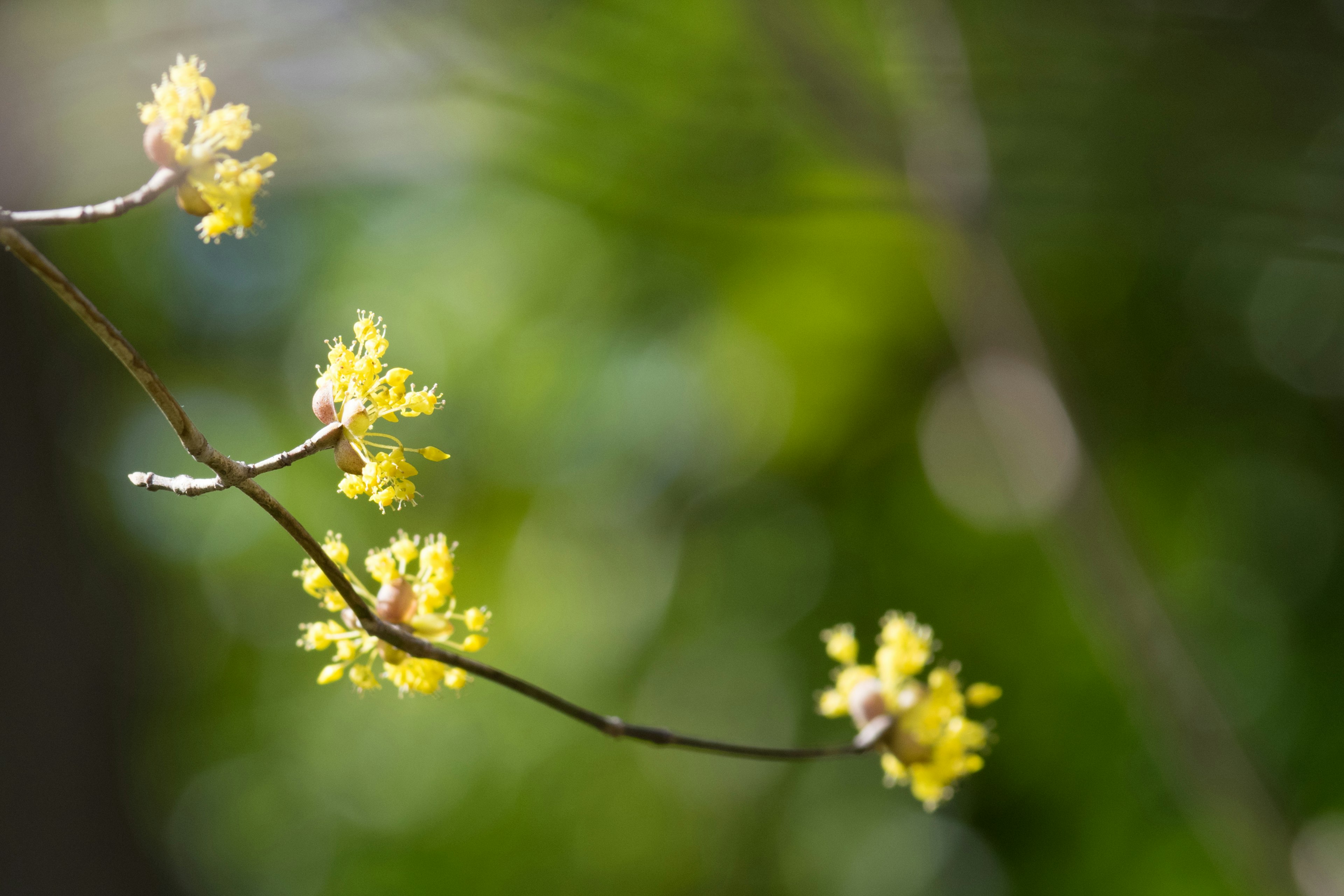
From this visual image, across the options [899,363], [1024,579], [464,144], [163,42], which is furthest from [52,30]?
[1024,579]

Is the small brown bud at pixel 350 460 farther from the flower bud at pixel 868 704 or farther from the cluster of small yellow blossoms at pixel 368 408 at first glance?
the flower bud at pixel 868 704

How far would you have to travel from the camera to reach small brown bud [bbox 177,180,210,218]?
587 mm

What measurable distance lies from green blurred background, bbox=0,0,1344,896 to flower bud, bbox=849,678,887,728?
74.6 inches

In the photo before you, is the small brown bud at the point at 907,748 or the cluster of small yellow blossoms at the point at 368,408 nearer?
the cluster of small yellow blossoms at the point at 368,408

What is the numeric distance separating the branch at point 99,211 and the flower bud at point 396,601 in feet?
1.15

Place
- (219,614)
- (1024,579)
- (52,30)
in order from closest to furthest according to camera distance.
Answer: (52,30) → (1024,579) → (219,614)

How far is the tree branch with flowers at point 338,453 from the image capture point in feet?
1.72

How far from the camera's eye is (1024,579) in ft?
14.6

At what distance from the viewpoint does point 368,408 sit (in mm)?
687

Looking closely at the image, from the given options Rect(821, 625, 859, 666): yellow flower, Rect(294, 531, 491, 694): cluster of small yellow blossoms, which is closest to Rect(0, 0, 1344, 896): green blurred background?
Rect(821, 625, 859, 666): yellow flower

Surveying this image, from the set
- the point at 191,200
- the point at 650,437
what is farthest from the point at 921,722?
the point at 650,437

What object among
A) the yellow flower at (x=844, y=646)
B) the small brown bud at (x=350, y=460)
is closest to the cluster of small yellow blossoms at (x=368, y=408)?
the small brown bud at (x=350, y=460)

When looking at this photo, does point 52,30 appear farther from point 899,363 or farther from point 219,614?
point 899,363

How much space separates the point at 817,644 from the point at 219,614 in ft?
10.8
